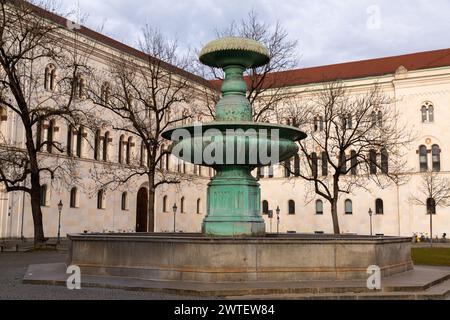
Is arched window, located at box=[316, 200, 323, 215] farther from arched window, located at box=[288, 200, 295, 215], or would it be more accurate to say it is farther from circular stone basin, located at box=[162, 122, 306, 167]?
circular stone basin, located at box=[162, 122, 306, 167]

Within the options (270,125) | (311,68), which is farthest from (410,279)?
(311,68)

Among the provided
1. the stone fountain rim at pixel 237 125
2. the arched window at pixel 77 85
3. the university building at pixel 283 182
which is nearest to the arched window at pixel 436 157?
the university building at pixel 283 182

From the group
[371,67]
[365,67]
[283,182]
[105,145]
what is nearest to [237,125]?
[105,145]

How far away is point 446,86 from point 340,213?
16.6 metres

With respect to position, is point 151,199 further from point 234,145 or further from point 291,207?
point 291,207

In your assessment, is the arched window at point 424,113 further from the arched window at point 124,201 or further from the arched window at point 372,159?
the arched window at point 124,201

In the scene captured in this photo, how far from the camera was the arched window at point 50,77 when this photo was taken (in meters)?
39.6

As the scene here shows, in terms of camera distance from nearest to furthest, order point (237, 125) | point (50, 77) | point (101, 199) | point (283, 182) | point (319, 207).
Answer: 1. point (237, 125)
2. point (50, 77)
3. point (101, 199)
4. point (319, 207)
5. point (283, 182)

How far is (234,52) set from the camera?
13.8m

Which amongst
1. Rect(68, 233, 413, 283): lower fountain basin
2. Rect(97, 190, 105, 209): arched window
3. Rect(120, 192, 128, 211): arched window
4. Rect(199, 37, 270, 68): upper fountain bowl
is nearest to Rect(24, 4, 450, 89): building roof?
Rect(120, 192, 128, 211): arched window

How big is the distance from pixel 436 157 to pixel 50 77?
120 feet

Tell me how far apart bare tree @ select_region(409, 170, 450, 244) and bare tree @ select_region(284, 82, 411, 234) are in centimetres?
217

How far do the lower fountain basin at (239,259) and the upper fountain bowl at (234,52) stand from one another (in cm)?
523

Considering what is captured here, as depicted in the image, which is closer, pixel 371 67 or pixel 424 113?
pixel 424 113
